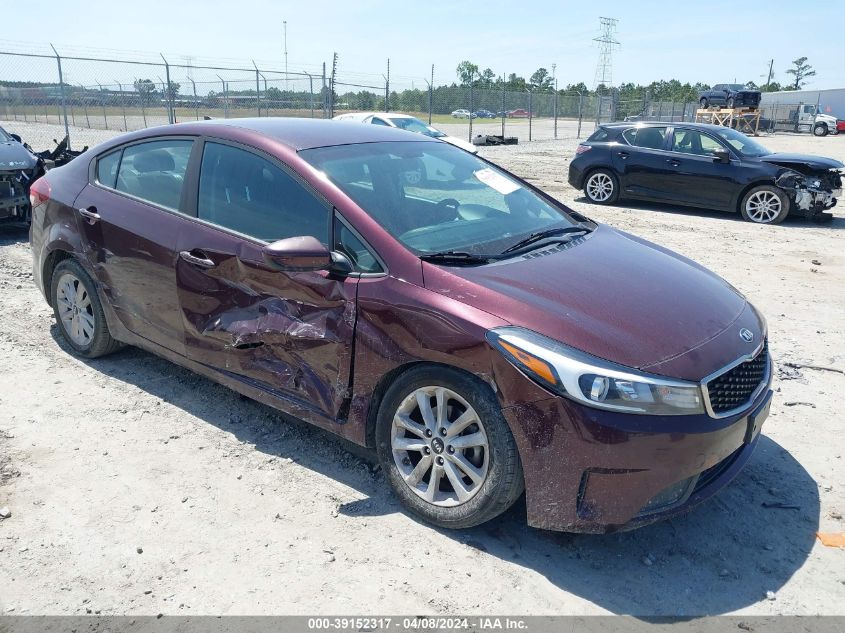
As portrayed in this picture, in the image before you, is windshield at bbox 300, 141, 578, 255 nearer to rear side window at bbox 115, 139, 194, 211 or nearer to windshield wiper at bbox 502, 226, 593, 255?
windshield wiper at bbox 502, 226, 593, 255

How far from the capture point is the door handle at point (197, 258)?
3.70 metres

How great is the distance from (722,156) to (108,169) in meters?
9.81

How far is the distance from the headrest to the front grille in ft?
10.5

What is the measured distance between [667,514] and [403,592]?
42.3 inches

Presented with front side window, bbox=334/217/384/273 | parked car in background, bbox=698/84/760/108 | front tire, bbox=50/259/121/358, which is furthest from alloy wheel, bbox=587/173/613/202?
parked car in background, bbox=698/84/760/108

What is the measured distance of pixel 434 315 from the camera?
113 inches

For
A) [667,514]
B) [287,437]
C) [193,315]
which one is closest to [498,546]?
[667,514]

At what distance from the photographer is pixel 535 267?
319cm

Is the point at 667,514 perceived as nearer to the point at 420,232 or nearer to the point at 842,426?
the point at 420,232

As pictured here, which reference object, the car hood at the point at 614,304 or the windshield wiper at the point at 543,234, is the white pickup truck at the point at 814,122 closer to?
the windshield wiper at the point at 543,234

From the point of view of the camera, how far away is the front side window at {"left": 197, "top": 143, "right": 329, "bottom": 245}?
340 cm

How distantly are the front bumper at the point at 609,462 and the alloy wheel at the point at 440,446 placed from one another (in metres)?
0.23

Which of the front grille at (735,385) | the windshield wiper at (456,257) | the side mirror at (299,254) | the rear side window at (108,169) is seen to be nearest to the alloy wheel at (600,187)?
the rear side window at (108,169)

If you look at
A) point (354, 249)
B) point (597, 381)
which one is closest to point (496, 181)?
point (354, 249)
